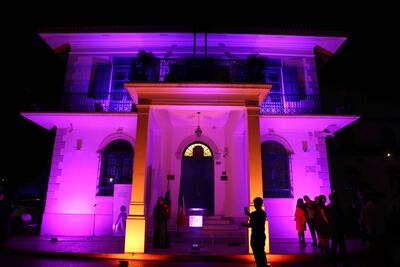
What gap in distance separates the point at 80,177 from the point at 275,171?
810 centimetres

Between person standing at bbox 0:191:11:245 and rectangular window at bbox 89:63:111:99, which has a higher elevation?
rectangular window at bbox 89:63:111:99

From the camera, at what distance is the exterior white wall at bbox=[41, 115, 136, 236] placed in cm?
1045

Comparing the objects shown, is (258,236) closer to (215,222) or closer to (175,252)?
(175,252)

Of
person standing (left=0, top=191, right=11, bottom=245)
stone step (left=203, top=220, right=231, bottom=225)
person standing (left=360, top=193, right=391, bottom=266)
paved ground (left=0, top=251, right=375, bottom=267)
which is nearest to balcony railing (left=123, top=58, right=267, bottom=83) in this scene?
person standing (left=360, top=193, right=391, bottom=266)

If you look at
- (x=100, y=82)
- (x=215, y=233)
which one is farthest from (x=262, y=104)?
(x=100, y=82)

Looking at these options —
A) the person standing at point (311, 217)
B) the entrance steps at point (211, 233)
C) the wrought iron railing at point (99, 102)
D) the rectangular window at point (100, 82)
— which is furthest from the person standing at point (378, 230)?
the rectangular window at point (100, 82)

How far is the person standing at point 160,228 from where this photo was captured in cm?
816

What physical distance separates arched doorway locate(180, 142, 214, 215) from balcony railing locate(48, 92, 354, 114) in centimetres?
317

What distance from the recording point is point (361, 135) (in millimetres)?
17672

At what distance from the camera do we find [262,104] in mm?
11336

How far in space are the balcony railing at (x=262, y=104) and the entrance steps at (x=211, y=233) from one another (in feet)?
15.6

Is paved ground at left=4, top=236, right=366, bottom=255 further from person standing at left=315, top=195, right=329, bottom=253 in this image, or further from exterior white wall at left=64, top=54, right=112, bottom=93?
exterior white wall at left=64, top=54, right=112, bottom=93

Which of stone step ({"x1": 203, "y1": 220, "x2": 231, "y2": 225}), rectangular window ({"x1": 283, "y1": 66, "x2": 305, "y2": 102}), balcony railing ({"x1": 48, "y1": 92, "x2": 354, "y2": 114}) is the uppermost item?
rectangular window ({"x1": 283, "y1": 66, "x2": 305, "y2": 102})

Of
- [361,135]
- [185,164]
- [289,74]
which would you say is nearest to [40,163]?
[185,164]
